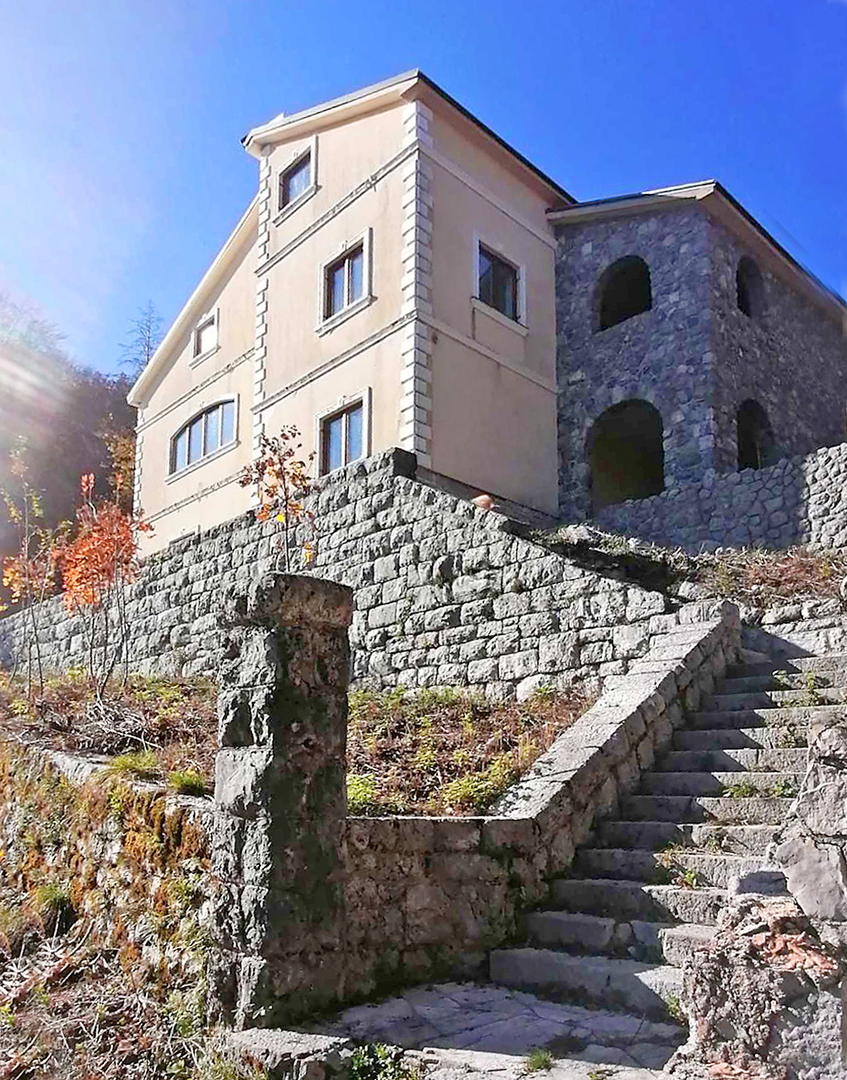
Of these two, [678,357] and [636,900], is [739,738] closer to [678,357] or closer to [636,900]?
[636,900]

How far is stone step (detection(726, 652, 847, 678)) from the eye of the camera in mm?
6484

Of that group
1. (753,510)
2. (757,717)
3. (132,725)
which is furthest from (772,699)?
(753,510)

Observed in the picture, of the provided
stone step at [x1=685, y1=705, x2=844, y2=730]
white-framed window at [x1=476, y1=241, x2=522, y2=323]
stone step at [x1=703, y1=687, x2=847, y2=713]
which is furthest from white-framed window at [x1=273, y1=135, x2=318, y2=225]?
stone step at [x1=685, y1=705, x2=844, y2=730]

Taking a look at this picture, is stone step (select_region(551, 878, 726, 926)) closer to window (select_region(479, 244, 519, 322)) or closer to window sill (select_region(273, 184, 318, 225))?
window (select_region(479, 244, 519, 322))

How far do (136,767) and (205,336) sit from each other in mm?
14407

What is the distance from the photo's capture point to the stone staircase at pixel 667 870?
12.7 ft

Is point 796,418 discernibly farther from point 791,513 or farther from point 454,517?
point 454,517

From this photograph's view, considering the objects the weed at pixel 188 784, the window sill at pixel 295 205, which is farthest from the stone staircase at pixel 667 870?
the window sill at pixel 295 205

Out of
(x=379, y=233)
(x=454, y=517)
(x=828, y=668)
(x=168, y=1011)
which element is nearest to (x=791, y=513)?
(x=454, y=517)

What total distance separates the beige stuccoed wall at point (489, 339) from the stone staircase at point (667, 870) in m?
7.58

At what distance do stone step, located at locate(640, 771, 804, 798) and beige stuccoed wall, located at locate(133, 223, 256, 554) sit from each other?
1165 cm

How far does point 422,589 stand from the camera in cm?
943

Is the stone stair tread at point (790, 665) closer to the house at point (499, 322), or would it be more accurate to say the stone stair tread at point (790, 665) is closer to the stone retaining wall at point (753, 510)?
the stone retaining wall at point (753, 510)

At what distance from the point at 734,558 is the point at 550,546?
83.2 inches
